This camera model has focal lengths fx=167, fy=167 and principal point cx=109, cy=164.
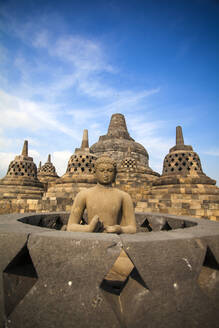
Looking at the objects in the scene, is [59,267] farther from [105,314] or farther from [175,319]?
[175,319]

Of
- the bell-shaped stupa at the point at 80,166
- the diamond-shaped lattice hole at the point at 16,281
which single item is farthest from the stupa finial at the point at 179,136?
the diamond-shaped lattice hole at the point at 16,281

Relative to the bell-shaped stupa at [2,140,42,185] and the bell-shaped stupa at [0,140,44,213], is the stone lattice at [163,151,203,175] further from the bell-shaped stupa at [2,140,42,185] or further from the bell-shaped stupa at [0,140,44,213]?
the bell-shaped stupa at [2,140,42,185]

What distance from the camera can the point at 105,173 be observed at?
7.27ft

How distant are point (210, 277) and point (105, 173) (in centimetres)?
145

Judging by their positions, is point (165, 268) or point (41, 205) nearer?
point (165, 268)

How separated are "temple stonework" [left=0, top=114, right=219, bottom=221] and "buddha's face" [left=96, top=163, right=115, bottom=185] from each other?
4366 mm

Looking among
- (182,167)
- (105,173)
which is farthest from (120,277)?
(182,167)

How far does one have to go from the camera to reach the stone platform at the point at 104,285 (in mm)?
1022

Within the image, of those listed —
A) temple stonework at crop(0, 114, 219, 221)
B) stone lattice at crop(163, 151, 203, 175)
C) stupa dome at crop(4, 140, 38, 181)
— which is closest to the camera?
temple stonework at crop(0, 114, 219, 221)

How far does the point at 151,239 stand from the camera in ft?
3.96

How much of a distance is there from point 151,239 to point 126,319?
489 millimetres

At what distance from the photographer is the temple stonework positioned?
636cm

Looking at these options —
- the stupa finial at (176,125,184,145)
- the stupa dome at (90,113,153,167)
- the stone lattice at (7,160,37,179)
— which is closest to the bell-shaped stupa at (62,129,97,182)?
the stone lattice at (7,160,37,179)

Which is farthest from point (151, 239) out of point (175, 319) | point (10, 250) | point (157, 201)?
point (157, 201)
